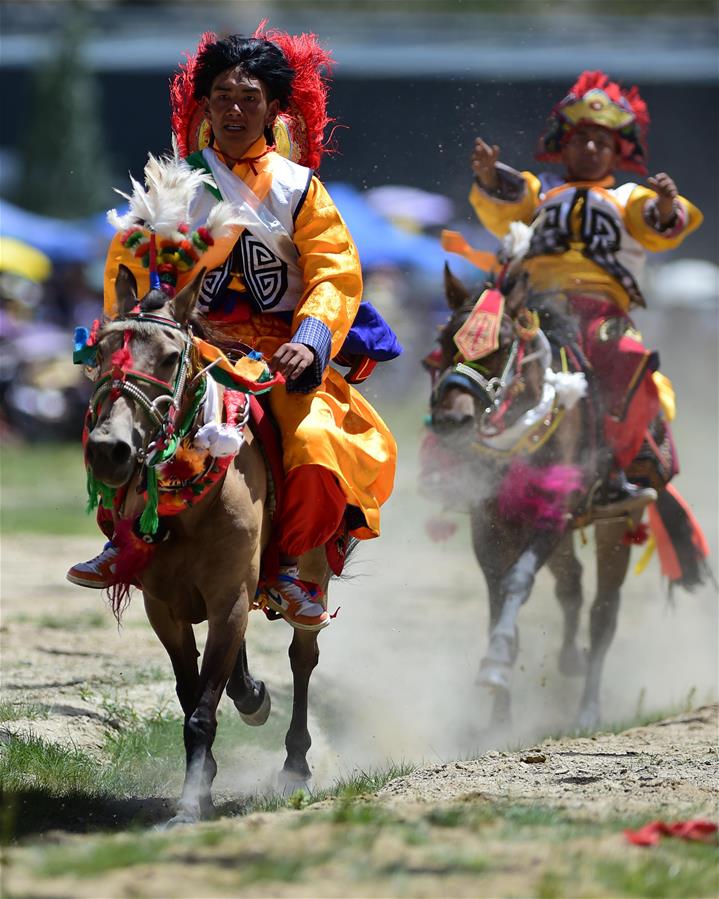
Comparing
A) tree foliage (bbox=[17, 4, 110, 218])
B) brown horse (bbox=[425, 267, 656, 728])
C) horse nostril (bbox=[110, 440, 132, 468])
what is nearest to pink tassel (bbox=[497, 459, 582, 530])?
brown horse (bbox=[425, 267, 656, 728])

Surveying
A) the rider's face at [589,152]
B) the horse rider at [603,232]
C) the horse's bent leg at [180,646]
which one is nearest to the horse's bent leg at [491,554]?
the horse rider at [603,232]

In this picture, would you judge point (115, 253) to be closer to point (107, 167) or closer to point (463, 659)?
point (463, 659)

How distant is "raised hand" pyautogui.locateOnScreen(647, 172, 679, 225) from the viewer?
8.45m

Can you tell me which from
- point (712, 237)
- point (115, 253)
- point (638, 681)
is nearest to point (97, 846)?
point (115, 253)

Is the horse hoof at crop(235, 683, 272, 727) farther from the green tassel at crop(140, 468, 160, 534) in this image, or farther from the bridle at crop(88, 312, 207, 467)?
the bridle at crop(88, 312, 207, 467)

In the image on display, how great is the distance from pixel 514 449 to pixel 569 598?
1545 millimetres

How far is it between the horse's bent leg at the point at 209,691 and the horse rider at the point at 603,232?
346 centimetres

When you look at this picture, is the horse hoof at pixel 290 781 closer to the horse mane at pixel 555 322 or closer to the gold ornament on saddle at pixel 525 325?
the gold ornament on saddle at pixel 525 325

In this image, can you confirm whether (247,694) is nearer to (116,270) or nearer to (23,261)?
(116,270)

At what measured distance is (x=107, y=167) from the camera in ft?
93.1

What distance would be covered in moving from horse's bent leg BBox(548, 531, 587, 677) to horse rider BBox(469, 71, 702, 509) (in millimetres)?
575

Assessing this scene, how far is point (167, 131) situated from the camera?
26.3m

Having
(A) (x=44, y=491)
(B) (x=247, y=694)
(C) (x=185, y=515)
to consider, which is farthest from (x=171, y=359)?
(A) (x=44, y=491)

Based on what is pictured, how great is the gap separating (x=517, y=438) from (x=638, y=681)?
6.67 feet
